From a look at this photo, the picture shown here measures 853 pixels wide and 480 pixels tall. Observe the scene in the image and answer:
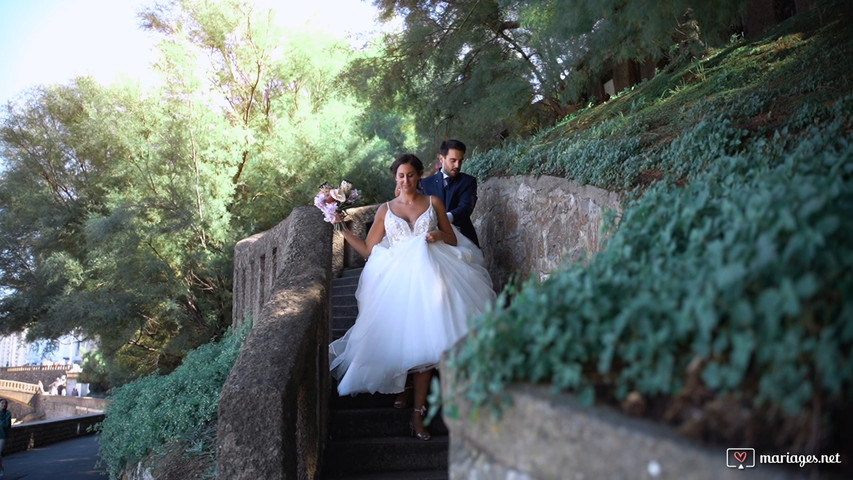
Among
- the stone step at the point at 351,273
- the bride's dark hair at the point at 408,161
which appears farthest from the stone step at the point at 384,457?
the stone step at the point at 351,273

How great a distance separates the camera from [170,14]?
16516 millimetres

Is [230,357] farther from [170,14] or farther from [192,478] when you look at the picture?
[170,14]

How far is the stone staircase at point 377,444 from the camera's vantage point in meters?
4.52

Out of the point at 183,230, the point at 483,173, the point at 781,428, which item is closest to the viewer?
the point at 781,428

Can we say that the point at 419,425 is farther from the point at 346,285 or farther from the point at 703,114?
the point at 346,285

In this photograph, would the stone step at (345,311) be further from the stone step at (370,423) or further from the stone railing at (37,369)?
the stone railing at (37,369)

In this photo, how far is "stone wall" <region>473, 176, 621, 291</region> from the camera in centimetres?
527

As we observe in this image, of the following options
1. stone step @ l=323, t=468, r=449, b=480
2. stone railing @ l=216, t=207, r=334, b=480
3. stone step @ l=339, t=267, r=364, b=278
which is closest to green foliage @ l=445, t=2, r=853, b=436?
stone railing @ l=216, t=207, r=334, b=480

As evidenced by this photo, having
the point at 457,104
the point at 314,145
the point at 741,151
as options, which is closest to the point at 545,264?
→ the point at 741,151

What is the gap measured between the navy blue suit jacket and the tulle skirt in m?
1.09

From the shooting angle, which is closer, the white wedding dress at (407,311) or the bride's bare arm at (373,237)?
the white wedding dress at (407,311)

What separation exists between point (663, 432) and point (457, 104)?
9670 mm

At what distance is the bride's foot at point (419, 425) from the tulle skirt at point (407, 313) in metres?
0.24

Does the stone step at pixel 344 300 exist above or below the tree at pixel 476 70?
below
